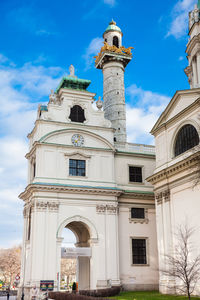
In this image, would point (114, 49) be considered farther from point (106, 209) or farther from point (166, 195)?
point (166, 195)

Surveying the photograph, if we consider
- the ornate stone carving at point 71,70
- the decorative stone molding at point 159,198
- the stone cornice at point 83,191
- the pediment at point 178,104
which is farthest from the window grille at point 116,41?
the decorative stone molding at point 159,198

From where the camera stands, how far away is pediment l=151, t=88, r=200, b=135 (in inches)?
1214

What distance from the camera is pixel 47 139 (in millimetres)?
37781

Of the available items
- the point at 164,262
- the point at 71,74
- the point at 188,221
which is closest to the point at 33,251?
the point at 164,262

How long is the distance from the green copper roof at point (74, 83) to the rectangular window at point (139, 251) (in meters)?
17.1

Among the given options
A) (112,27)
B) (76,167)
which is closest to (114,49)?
(112,27)

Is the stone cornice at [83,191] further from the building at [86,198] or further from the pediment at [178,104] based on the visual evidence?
the pediment at [178,104]

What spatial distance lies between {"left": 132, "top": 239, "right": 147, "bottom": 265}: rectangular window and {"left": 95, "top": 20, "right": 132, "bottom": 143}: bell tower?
14.6 m

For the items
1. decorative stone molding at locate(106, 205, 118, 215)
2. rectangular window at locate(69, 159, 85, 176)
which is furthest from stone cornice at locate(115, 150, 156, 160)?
decorative stone molding at locate(106, 205, 118, 215)

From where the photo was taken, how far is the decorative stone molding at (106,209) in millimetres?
37812

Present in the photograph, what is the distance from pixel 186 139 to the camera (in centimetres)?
3145

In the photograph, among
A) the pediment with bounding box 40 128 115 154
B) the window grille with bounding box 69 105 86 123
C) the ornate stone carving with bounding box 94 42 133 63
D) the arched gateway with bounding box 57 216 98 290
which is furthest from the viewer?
the ornate stone carving with bounding box 94 42 133 63

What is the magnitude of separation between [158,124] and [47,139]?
35.5ft

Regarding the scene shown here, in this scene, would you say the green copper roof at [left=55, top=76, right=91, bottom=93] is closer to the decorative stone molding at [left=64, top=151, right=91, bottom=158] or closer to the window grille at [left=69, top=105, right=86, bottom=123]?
the window grille at [left=69, top=105, right=86, bottom=123]
